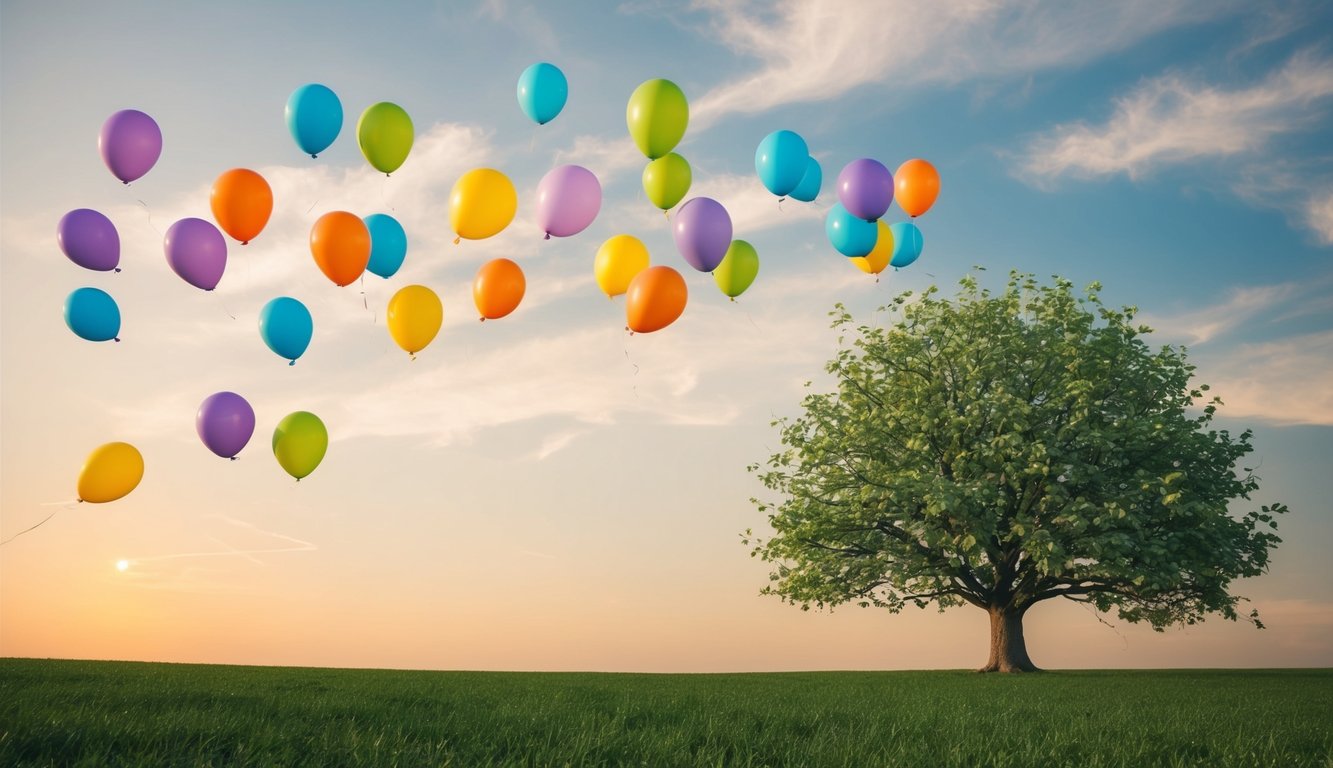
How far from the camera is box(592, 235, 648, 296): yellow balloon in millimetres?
11969

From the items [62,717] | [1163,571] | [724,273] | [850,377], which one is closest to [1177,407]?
[1163,571]

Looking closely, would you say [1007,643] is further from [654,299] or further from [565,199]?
[565,199]

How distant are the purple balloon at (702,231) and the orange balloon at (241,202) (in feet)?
19.8

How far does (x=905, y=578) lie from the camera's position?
19469 mm

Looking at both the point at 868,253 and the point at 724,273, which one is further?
the point at 868,253

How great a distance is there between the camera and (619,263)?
39.2ft

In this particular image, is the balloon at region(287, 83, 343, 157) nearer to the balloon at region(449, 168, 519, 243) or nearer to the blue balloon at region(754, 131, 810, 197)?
the balloon at region(449, 168, 519, 243)

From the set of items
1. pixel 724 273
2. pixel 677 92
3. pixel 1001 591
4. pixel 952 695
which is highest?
pixel 677 92

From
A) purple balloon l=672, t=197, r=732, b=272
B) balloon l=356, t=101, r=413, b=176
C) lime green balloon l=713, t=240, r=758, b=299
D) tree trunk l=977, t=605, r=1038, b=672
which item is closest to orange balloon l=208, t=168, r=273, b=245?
balloon l=356, t=101, r=413, b=176

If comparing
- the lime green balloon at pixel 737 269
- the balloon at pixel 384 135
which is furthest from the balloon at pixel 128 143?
the lime green balloon at pixel 737 269

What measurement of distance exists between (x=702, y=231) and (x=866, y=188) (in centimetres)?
282

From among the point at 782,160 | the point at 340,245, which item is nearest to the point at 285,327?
the point at 340,245

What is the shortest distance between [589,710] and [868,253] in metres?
8.63

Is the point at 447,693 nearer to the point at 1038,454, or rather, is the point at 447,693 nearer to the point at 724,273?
the point at 724,273
